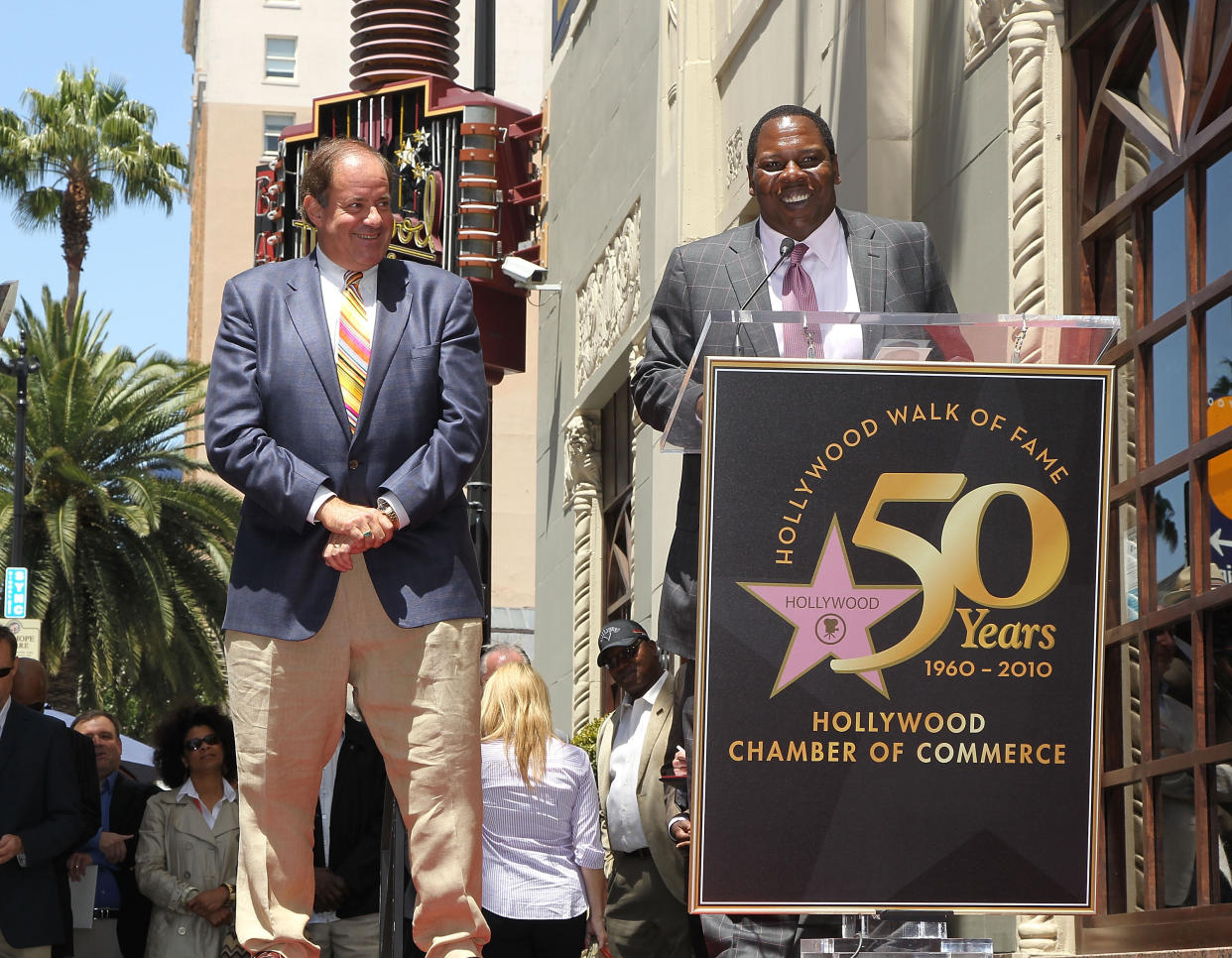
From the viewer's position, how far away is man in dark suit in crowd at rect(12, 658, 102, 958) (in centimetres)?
771

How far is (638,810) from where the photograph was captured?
25.3ft

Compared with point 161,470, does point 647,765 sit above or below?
below

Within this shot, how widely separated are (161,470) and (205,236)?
131ft

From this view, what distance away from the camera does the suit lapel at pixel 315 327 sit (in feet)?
15.7

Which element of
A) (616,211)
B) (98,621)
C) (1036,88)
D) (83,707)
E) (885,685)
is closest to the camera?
(885,685)

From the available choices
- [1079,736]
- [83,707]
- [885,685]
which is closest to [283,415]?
[885,685]

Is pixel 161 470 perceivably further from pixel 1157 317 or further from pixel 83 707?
pixel 1157 317

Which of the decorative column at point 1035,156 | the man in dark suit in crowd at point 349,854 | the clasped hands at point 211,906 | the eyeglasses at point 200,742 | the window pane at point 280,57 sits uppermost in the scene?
the window pane at point 280,57

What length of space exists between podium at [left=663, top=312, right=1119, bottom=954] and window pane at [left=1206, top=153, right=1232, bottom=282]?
94.7 inches

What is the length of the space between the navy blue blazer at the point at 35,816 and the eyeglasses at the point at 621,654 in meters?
2.22

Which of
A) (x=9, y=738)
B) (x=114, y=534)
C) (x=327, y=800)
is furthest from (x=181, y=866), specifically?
(x=114, y=534)

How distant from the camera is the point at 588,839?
7398 mm

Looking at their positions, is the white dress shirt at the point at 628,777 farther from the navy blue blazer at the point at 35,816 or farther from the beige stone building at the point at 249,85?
the beige stone building at the point at 249,85

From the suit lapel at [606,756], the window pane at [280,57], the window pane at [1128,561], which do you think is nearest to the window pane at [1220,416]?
the window pane at [1128,561]
